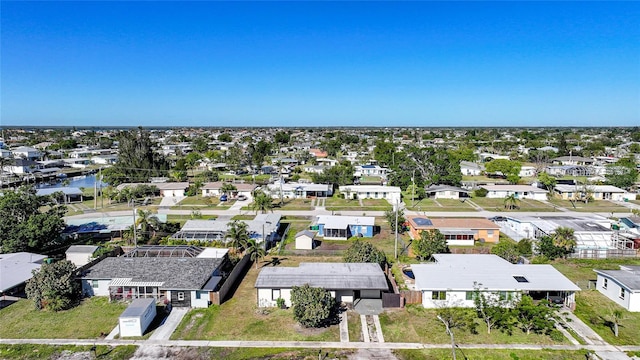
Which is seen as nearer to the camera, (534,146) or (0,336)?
(0,336)

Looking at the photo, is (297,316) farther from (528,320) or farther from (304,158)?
(304,158)

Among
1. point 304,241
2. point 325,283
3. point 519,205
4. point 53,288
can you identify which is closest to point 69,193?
point 53,288

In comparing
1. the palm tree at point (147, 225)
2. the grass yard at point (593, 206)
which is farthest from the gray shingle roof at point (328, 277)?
the grass yard at point (593, 206)

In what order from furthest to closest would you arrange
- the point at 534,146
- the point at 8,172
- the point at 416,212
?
1. the point at 534,146
2. the point at 8,172
3. the point at 416,212

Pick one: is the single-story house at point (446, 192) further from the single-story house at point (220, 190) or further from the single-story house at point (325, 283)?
the single-story house at point (325, 283)

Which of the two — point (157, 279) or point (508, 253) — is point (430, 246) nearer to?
point (508, 253)

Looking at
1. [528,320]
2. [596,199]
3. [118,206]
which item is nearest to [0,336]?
[528,320]
